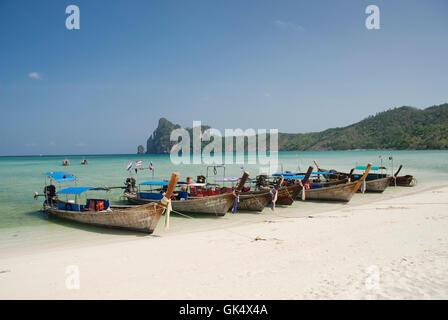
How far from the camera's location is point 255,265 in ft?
20.3

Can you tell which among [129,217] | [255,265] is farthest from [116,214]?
[255,265]

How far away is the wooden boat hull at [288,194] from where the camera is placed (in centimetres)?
1538

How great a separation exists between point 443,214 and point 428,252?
19.5 ft

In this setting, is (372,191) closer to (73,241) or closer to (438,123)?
(73,241)

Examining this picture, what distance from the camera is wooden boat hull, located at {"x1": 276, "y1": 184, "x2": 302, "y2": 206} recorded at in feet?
50.5

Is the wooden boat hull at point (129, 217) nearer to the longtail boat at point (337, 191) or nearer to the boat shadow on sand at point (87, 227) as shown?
the boat shadow on sand at point (87, 227)

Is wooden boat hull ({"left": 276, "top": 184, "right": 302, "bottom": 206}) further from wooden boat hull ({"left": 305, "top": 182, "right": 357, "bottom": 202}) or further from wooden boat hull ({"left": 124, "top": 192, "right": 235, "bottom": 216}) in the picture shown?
wooden boat hull ({"left": 124, "top": 192, "right": 235, "bottom": 216})

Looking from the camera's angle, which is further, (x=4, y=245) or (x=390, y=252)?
(x=4, y=245)

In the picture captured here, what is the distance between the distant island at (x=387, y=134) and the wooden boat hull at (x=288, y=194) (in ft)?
340

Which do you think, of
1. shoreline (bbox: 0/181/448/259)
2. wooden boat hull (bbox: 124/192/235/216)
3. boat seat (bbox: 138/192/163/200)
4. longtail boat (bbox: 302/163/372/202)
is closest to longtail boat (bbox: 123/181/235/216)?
wooden boat hull (bbox: 124/192/235/216)

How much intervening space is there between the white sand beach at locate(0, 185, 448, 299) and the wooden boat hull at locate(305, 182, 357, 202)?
6299 mm

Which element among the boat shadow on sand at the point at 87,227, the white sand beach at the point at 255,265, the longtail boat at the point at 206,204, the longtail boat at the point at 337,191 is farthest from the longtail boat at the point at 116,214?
the longtail boat at the point at 337,191

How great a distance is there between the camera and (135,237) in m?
9.93
